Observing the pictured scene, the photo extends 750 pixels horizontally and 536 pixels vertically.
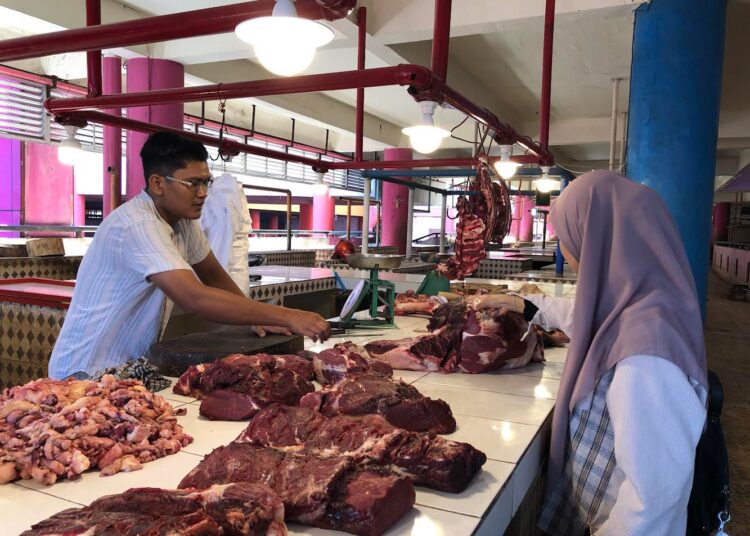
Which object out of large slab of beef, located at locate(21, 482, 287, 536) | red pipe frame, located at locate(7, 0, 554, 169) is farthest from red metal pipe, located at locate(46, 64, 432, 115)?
large slab of beef, located at locate(21, 482, 287, 536)

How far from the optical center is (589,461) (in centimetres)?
189

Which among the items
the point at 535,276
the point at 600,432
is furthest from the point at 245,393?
the point at 535,276

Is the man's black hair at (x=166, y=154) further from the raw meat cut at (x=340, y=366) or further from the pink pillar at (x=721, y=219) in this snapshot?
the pink pillar at (x=721, y=219)

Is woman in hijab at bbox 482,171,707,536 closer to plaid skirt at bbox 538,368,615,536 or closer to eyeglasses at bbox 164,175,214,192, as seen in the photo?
plaid skirt at bbox 538,368,615,536

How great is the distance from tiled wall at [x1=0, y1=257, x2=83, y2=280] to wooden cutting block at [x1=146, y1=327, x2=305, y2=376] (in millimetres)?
4749

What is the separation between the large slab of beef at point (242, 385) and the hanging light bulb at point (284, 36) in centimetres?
119

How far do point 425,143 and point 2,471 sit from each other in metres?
3.85

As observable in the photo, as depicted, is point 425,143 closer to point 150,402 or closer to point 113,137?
point 150,402

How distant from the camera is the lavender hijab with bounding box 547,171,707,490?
1.65 m

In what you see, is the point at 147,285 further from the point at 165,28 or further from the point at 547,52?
the point at 547,52

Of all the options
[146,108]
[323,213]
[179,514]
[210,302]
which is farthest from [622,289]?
[323,213]

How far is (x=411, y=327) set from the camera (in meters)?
3.72

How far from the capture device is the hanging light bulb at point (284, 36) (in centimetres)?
221

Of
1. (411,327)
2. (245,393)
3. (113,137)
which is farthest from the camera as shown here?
(113,137)
